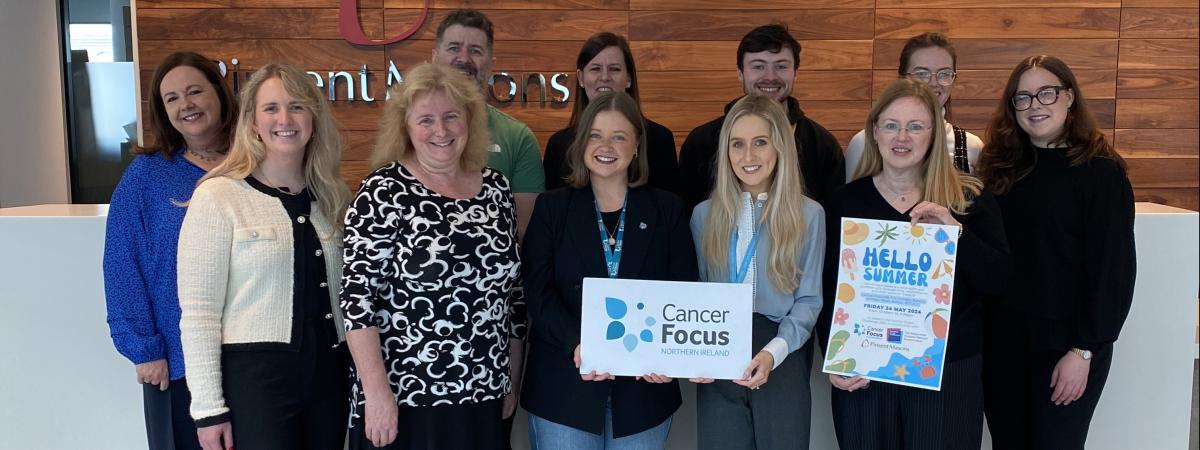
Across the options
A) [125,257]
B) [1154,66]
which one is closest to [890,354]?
[125,257]

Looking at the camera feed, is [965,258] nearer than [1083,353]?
Yes

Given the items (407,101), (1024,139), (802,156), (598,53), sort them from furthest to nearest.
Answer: (598,53) → (802,156) → (1024,139) → (407,101)

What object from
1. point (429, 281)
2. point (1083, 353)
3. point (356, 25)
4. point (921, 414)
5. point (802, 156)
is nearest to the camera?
point (429, 281)

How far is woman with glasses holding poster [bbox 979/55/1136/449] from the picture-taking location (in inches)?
92.2

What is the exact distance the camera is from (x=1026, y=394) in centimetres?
246

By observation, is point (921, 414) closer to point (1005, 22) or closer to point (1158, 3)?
point (1005, 22)

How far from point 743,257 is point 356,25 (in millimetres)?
3374

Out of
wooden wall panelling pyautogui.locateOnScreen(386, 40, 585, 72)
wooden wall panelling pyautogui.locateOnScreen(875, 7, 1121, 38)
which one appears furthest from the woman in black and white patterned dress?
wooden wall panelling pyautogui.locateOnScreen(875, 7, 1121, 38)

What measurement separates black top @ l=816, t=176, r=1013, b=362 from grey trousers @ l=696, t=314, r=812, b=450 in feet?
0.53

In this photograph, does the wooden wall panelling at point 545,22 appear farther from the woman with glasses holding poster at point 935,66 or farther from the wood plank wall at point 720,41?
the woman with glasses holding poster at point 935,66

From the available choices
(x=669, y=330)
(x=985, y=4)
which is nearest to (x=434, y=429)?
(x=669, y=330)

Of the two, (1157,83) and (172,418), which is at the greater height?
(1157,83)

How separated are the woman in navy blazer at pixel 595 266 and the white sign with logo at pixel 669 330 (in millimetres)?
49

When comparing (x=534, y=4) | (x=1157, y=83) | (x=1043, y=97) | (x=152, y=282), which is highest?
(x=534, y=4)
